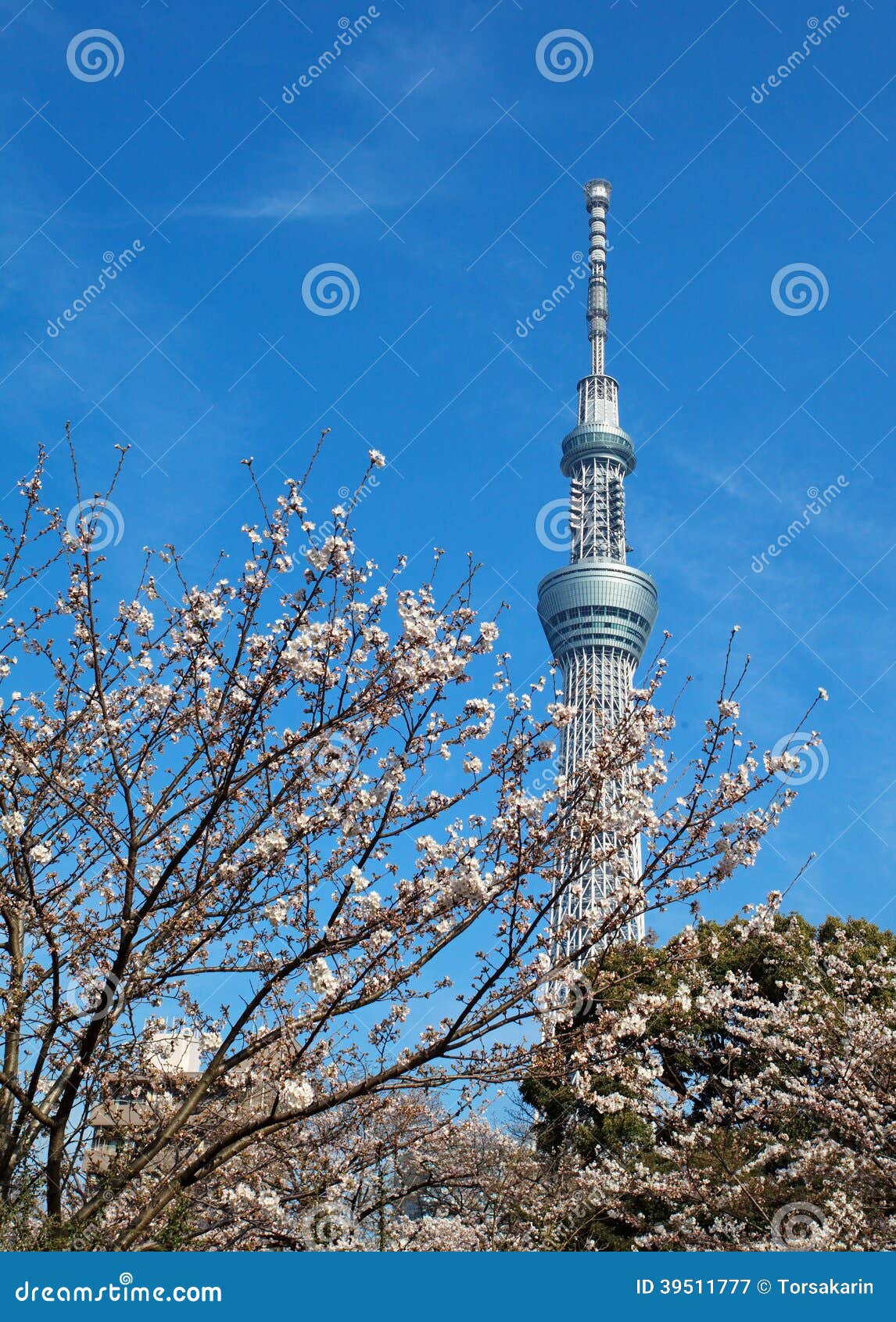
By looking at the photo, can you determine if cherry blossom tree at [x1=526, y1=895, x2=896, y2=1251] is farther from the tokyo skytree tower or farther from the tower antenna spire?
the tower antenna spire

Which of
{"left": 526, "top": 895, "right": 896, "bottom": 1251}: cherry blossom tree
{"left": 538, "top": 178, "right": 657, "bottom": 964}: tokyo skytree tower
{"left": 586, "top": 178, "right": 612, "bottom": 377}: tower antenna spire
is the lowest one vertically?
{"left": 526, "top": 895, "right": 896, "bottom": 1251}: cherry blossom tree

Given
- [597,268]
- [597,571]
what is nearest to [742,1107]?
[597,571]

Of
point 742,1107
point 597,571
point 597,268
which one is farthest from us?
point 597,268

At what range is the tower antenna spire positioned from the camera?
102812 mm

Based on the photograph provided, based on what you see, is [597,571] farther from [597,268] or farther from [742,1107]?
[742,1107]

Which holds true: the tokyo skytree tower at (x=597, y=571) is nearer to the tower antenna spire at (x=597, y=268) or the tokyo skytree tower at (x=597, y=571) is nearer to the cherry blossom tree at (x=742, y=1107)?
the tower antenna spire at (x=597, y=268)

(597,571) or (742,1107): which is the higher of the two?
(597,571)

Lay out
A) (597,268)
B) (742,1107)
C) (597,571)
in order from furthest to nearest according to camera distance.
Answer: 1. (597,268)
2. (597,571)
3. (742,1107)

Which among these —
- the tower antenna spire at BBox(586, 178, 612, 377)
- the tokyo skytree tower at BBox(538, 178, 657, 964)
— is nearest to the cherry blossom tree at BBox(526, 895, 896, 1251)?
the tokyo skytree tower at BBox(538, 178, 657, 964)

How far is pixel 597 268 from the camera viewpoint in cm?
10450

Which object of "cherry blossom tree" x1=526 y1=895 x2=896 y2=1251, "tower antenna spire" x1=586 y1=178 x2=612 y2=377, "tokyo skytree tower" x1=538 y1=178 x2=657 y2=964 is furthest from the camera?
"tower antenna spire" x1=586 y1=178 x2=612 y2=377

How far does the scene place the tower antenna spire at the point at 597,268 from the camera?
103m

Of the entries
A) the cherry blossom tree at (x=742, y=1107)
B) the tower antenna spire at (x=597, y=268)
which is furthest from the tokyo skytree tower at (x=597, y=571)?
the cherry blossom tree at (x=742, y=1107)

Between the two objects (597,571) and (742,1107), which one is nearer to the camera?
(742,1107)
